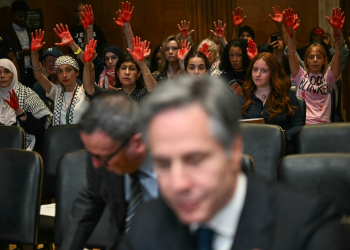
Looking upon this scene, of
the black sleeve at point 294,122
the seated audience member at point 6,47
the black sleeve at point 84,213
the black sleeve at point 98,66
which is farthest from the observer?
the seated audience member at point 6,47

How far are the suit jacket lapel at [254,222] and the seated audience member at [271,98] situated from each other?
88.2 inches

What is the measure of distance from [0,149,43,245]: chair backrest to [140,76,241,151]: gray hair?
134 cm

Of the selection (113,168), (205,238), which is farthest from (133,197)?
(205,238)

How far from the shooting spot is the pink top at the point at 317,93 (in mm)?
3744

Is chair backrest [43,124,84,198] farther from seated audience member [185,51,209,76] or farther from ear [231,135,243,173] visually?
ear [231,135,243,173]

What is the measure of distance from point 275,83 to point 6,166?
6.39 ft

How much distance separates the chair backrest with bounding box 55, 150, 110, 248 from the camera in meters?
1.83

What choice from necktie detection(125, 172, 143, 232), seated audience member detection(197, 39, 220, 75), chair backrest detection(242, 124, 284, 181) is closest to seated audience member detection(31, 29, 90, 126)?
seated audience member detection(197, 39, 220, 75)

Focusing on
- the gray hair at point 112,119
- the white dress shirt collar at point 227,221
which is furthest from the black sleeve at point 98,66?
the white dress shirt collar at point 227,221

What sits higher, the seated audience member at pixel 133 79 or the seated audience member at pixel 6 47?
the seated audience member at pixel 6 47

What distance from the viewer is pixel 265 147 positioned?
2.20m

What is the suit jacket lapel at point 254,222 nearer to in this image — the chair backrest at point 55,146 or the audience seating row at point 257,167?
the audience seating row at point 257,167

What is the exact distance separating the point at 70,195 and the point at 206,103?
1.32m

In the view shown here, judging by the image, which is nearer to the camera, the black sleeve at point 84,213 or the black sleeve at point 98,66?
the black sleeve at point 84,213
